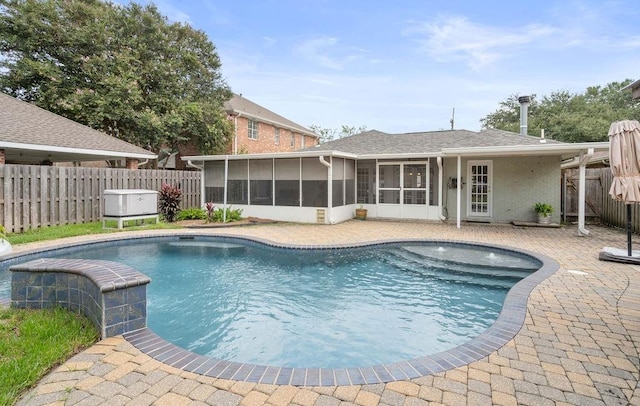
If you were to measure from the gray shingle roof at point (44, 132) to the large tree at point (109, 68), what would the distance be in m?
Answer: 3.68

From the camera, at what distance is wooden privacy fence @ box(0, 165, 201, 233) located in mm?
9266

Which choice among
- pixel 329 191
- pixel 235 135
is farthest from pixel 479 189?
pixel 235 135

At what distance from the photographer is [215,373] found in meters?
2.57

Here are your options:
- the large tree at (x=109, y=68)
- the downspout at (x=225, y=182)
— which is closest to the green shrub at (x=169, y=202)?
the downspout at (x=225, y=182)

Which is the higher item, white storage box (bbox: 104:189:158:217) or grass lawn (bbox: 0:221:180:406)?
white storage box (bbox: 104:189:158:217)

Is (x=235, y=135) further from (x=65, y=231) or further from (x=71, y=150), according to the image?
(x=65, y=231)

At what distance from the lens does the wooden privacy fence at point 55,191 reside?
9266 mm

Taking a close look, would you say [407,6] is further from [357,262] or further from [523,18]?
[357,262]

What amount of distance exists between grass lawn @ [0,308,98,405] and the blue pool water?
1.04 metres

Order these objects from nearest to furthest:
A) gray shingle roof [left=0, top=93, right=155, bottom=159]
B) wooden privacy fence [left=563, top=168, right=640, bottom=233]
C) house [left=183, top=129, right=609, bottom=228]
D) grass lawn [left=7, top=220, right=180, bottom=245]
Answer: grass lawn [left=7, top=220, right=180, bottom=245]
gray shingle roof [left=0, top=93, right=155, bottom=159]
wooden privacy fence [left=563, top=168, right=640, bottom=233]
house [left=183, top=129, right=609, bottom=228]

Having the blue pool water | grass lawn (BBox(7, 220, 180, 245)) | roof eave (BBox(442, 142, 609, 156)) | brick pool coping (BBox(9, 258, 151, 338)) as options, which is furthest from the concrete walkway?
grass lawn (BBox(7, 220, 180, 245))

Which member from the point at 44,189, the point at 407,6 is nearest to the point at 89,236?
the point at 44,189

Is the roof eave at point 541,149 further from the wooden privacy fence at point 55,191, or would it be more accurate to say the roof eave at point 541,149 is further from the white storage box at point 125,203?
the wooden privacy fence at point 55,191

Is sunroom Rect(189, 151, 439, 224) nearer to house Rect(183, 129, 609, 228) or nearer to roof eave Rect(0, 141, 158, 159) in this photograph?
house Rect(183, 129, 609, 228)
